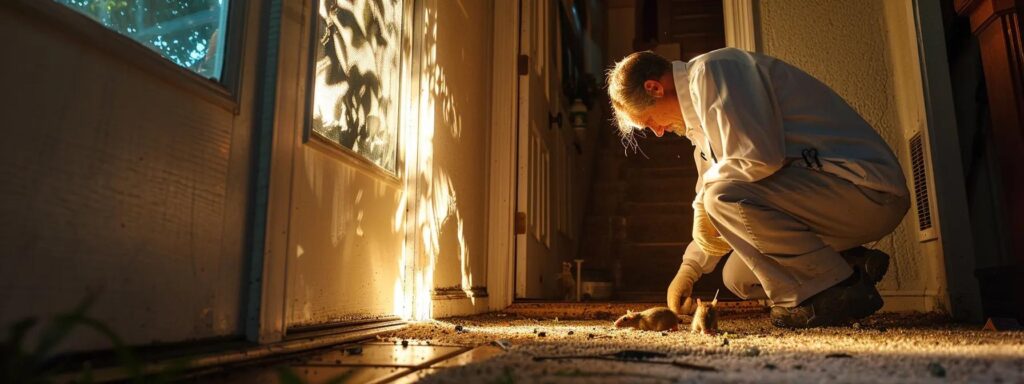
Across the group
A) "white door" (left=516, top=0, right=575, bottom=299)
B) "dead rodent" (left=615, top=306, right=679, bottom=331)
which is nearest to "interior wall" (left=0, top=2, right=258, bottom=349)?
"dead rodent" (left=615, top=306, right=679, bottom=331)

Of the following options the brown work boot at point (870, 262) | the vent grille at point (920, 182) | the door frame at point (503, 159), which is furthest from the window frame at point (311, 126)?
the vent grille at point (920, 182)

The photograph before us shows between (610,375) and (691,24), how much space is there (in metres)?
7.41

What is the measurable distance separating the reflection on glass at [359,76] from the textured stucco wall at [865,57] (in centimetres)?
153

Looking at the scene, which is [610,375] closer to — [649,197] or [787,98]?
[787,98]

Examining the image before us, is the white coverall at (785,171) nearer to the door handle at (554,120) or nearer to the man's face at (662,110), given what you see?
the man's face at (662,110)

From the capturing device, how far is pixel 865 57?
8.82ft

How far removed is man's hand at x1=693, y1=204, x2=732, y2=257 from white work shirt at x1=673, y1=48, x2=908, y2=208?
0.50 feet

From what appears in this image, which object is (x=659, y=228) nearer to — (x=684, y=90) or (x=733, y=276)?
(x=733, y=276)

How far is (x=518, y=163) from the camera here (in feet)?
10.9

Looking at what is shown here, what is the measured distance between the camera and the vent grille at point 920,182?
240 centimetres

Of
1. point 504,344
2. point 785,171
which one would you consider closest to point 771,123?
point 785,171

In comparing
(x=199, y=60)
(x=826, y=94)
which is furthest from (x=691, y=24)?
(x=199, y=60)

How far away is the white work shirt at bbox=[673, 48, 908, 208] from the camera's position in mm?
1878

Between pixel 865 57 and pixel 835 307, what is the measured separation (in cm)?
122
